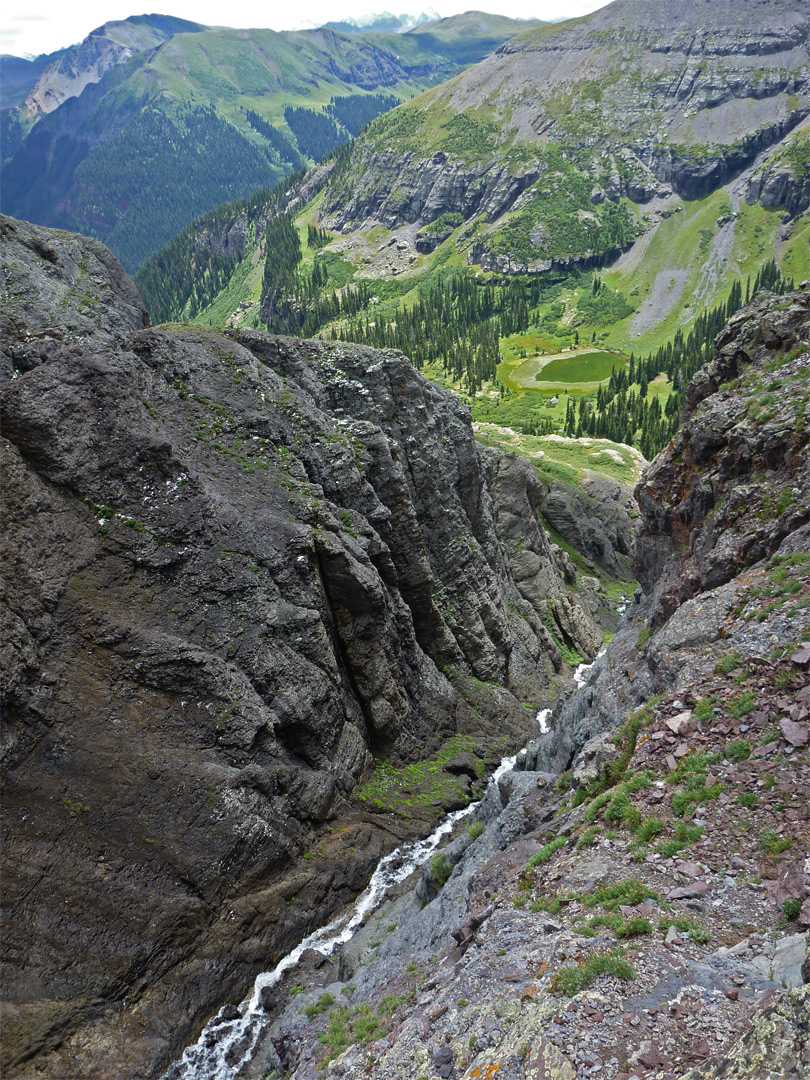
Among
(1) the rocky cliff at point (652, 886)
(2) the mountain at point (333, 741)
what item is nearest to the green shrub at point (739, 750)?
(1) the rocky cliff at point (652, 886)

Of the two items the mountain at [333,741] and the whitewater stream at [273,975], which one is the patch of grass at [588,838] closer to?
the mountain at [333,741]

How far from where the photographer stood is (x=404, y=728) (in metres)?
36.5

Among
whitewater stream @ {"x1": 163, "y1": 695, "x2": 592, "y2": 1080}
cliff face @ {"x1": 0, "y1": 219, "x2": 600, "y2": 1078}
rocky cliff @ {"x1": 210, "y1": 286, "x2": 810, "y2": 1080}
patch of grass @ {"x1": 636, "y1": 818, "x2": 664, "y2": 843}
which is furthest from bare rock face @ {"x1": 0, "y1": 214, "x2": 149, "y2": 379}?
patch of grass @ {"x1": 636, "y1": 818, "x2": 664, "y2": 843}

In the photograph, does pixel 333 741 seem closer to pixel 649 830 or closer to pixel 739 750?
pixel 649 830

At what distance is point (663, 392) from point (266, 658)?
180058 millimetres

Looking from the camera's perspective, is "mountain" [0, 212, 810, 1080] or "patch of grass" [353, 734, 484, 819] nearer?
"mountain" [0, 212, 810, 1080]

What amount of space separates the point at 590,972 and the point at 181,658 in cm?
1916

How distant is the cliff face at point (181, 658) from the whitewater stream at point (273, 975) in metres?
0.63

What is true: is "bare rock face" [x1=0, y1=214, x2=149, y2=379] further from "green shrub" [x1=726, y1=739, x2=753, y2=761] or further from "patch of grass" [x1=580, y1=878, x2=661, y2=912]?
"green shrub" [x1=726, y1=739, x2=753, y2=761]

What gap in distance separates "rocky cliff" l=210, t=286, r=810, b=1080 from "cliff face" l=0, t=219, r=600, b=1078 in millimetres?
4531

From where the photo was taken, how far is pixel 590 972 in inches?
541

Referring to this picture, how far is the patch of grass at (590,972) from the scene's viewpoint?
13491 millimetres

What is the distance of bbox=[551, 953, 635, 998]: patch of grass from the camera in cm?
1349

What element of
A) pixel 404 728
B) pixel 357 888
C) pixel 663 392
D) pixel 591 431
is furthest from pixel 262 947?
pixel 663 392
